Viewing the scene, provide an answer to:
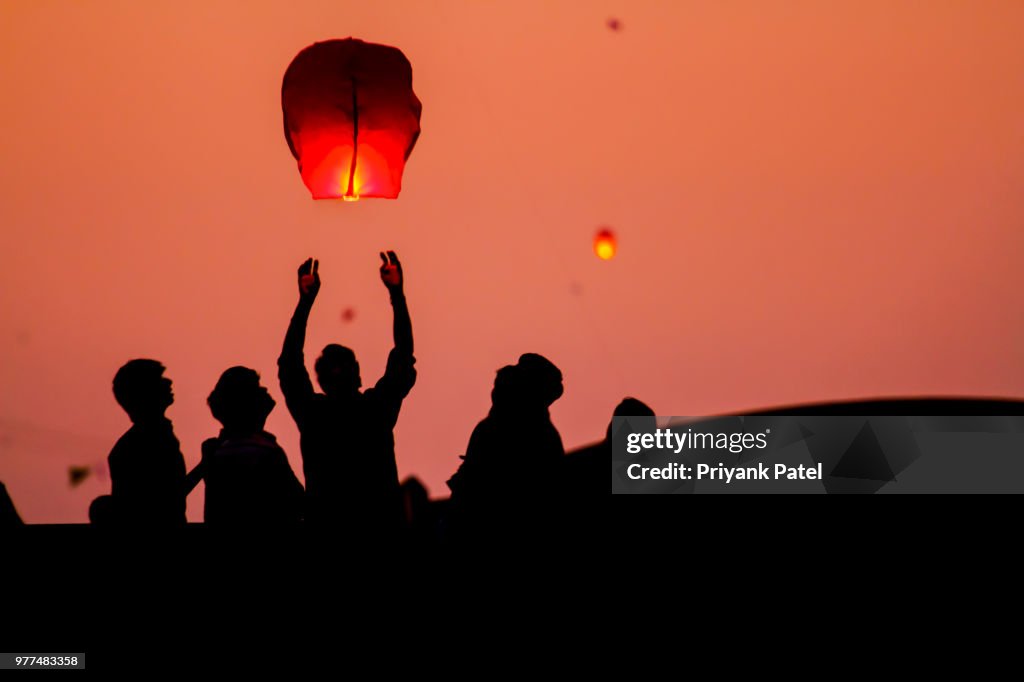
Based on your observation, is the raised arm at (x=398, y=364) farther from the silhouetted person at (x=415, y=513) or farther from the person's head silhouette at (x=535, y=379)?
the silhouetted person at (x=415, y=513)

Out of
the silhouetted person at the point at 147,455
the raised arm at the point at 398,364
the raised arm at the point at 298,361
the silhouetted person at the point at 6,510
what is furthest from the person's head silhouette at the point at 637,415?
the silhouetted person at the point at 6,510

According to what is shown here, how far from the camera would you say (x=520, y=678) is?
5.61 ft

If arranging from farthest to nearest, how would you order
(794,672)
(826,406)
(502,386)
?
(826,406) → (502,386) → (794,672)

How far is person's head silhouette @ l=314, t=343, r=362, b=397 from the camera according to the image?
83.0 inches

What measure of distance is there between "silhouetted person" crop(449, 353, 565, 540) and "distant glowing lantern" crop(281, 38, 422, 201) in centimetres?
43

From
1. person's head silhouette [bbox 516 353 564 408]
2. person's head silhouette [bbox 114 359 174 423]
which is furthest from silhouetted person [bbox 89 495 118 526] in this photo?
person's head silhouette [bbox 516 353 564 408]

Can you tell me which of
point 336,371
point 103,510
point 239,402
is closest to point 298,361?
point 336,371

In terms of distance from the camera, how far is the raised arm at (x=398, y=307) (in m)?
2.12

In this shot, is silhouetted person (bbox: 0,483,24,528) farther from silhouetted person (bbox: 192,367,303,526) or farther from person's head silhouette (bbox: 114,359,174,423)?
silhouetted person (bbox: 192,367,303,526)

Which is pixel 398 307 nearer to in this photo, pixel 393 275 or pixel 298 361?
pixel 393 275

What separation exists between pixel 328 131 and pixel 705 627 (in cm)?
105

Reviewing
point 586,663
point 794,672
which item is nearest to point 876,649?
point 794,672

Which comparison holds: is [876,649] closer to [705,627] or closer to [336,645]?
[705,627]

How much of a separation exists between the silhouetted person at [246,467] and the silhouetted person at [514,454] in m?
0.28
